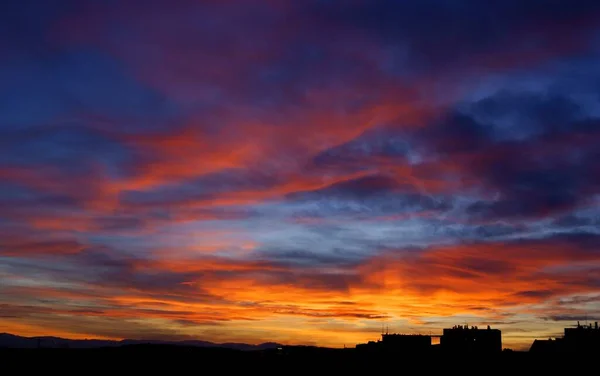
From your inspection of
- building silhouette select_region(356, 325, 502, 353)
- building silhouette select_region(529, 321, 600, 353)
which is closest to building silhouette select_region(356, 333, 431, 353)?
building silhouette select_region(356, 325, 502, 353)

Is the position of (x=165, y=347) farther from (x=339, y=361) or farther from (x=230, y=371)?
(x=339, y=361)

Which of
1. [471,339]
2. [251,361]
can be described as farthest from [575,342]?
[251,361]

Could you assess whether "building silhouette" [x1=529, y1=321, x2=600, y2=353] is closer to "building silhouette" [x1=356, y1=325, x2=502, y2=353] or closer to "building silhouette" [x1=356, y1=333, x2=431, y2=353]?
"building silhouette" [x1=356, y1=325, x2=502, y2=353]

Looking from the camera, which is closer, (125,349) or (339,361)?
(125,349)

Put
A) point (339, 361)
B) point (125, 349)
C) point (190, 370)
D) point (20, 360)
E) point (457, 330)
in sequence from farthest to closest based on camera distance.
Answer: point (457, 330) → point (339, 361) → point (125, 349) → point (190, 370) → point (20, 360)

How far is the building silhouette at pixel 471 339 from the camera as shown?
6786 inches

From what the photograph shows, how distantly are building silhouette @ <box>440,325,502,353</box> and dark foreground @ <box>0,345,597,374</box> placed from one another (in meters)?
11.5

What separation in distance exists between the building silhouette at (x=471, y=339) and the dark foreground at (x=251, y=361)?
11.5 meters

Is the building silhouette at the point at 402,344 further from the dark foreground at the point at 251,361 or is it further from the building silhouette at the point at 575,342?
the building silhouette at the point at 575,342

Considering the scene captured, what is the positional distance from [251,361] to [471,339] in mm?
65831

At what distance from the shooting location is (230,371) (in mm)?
147750

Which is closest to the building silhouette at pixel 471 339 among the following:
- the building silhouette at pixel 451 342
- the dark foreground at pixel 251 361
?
the building silhouette at pixel 451 342

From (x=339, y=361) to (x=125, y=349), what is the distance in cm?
5440

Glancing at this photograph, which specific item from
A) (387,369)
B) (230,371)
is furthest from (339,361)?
(230,371)
